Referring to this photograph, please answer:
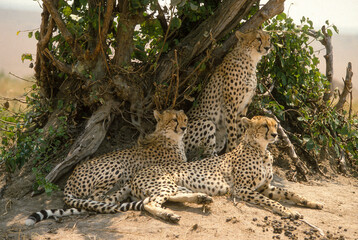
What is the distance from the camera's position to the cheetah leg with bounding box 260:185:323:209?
14.4 feet

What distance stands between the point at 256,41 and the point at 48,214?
291 centimetres

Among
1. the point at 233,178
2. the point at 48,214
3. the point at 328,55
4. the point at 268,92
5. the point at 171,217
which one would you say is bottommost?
the point at 48,214

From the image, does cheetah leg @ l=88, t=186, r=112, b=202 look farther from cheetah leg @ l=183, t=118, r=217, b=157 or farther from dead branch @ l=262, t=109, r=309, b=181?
dead branch @ l=262, t=109, r=309, b=181

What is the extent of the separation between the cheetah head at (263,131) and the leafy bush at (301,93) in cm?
112

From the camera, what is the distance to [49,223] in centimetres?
392

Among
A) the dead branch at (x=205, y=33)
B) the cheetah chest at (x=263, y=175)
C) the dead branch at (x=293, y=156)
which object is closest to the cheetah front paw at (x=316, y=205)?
the cheetah chest at (x=263, y=175)

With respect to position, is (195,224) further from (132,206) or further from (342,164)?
(342,164)

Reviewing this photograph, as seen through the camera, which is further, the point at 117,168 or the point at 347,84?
the point at 347,84

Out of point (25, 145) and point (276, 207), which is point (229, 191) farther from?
point (25, 145)

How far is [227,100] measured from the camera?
5.37 meters

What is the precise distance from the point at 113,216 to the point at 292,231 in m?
1.50

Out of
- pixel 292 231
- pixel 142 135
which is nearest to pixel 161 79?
pixel 142 135

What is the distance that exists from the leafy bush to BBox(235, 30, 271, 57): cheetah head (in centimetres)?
54

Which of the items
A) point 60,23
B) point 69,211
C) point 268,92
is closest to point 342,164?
point 268,92
